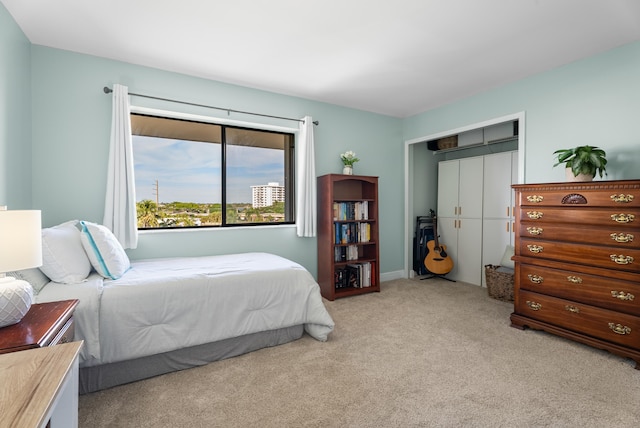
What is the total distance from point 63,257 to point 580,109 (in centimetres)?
444

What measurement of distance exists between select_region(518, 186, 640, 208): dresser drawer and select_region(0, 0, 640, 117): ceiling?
124 cm

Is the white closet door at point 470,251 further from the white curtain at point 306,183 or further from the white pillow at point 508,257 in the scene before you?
the white curtain at point 306,183

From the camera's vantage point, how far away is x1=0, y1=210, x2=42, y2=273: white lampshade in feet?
4.05

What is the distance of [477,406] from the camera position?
1.76m

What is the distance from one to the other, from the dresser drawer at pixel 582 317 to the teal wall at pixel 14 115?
14.1ft

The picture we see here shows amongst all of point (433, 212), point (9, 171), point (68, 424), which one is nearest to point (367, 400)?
point (68, 424)

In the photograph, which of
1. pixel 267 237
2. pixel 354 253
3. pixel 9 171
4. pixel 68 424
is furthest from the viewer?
pixel 354 253

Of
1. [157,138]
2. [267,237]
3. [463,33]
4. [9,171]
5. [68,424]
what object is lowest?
[68,424]

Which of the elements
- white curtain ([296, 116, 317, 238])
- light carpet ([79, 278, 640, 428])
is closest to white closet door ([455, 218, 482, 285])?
light carpet ([79, 278, 640, 428])

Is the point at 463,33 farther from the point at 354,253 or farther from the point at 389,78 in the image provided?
the point at 354,253

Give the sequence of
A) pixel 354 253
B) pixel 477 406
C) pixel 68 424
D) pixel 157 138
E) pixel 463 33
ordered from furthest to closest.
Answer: pixel 354 253 → pixel 157 138 → pixel 463 33 → pixel 477 406 → pixel 68 424

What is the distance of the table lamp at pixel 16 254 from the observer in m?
1.24

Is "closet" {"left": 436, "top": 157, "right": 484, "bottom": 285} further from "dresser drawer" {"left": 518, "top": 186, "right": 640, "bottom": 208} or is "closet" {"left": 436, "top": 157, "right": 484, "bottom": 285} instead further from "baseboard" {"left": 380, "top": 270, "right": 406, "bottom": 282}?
"dresser drawer" {"left": 518, "top": 186, "right": 640, "bottom": 208}

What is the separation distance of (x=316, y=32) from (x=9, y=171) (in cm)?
253
